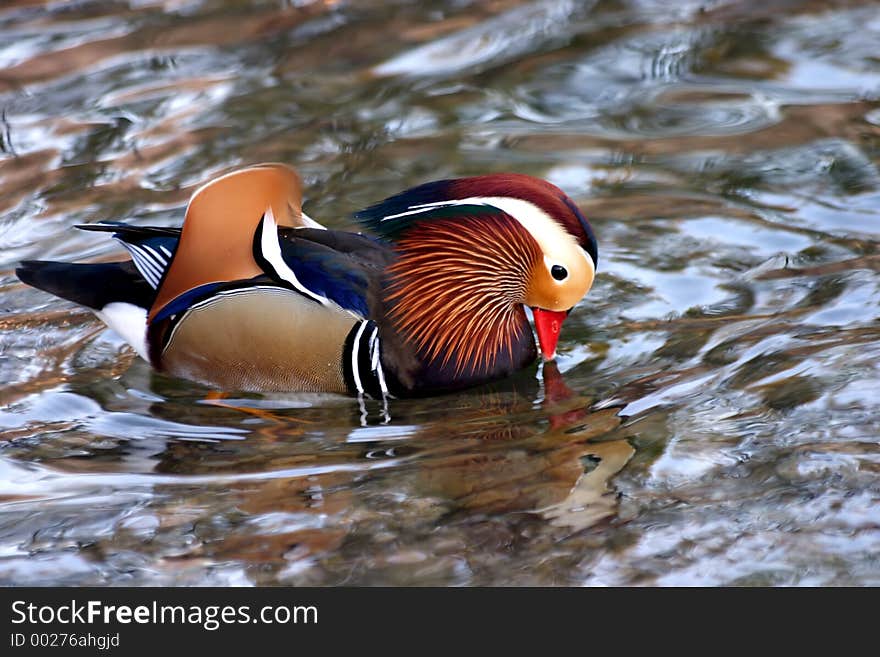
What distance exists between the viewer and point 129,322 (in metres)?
4.82

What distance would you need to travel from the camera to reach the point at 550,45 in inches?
305

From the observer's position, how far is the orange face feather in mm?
4602

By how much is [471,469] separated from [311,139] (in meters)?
3.26

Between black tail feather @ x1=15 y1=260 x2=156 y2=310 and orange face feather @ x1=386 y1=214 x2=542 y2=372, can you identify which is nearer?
orange face feather @ x1=386 y1=214 x2=542 y2=372

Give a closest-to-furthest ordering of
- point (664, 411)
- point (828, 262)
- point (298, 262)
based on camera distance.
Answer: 1. point (664, 411)
2. point (298, 262)
3. point (828, 262)

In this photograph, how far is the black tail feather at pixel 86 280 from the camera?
4.84 metres

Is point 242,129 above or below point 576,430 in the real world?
above

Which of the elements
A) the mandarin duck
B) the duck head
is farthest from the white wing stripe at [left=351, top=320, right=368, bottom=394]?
the duck head

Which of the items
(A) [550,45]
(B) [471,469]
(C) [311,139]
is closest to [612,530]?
(B) [471,469]

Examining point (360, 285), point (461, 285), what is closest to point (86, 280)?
point (360, 285)

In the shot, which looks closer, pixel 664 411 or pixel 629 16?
pixel 664 411

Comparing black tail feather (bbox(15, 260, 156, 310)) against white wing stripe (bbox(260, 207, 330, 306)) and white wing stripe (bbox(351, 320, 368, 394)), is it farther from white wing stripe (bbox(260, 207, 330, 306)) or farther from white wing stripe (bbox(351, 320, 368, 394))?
white wing stripe (bbox(351, 320, 368, 394))

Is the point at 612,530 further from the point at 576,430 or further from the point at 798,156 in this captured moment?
the point at 798,156

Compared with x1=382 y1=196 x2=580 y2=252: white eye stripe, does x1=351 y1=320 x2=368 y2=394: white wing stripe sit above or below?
below
